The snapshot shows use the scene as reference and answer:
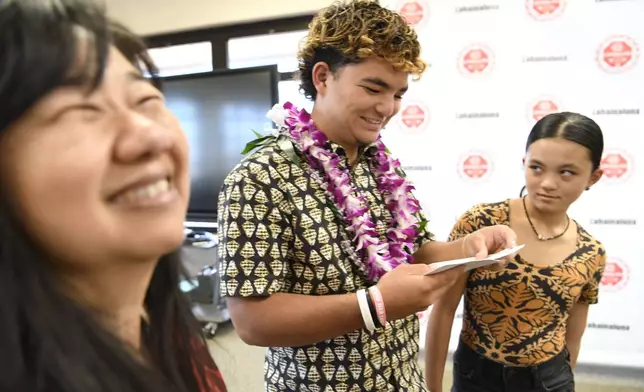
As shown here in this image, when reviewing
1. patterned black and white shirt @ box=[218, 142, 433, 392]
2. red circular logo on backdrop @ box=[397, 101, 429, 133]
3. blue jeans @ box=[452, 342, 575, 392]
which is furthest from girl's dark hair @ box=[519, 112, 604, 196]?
red circular logo on backdrop @ box=[397, 101, 429, 133]

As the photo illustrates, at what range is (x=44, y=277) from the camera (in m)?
0.45

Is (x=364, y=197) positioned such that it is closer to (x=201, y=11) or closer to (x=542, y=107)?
(x=542, y=107)

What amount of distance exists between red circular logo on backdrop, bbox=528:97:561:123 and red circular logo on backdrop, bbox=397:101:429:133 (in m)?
0.59

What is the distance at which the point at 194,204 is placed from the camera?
3828 mm

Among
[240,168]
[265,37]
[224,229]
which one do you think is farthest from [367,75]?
[265,37]

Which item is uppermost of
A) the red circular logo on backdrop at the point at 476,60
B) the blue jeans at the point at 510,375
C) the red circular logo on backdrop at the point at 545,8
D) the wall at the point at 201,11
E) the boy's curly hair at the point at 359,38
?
the wall at the point at 201,11

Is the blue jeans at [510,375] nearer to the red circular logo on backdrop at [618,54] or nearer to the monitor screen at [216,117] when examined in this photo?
the red circular logo on backdrop at [618,54]

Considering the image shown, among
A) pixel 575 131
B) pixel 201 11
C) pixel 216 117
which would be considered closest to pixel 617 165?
pixel 575 131

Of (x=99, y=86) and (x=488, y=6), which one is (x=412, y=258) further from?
(x=488, y=6)

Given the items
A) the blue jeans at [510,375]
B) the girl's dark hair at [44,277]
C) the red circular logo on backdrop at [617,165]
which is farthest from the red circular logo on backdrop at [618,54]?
the girl's dark hair at [44,277]

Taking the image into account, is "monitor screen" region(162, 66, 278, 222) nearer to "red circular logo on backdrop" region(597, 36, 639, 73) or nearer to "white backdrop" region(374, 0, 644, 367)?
"white backdrop" region(374, 0, 644, 367)

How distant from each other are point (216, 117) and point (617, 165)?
9.21 feet

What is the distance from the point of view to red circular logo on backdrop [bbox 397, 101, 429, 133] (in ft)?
9.18

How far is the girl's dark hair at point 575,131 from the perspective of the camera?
4.47 feet
